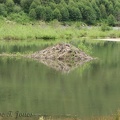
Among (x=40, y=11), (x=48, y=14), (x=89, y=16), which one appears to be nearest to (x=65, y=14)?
(x=48, y=14)

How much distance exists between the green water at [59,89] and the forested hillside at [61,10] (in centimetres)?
5855

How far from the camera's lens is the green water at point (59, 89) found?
14939 millimetres

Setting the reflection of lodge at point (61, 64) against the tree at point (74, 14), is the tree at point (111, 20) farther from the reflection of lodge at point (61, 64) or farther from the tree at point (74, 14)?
the reflection of lodge at point (61, 64)

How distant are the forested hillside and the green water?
58.5m

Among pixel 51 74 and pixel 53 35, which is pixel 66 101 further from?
pixel 53 35

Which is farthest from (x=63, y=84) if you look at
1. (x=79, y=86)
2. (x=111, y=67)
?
(x=111, y=67)

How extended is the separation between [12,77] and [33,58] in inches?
383

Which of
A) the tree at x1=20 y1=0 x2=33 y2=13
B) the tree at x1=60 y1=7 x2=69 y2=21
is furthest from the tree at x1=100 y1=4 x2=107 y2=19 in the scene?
the tree at x1=20 y1=0 x2=33 y2=13

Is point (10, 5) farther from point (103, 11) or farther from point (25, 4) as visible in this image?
point (103, 11)

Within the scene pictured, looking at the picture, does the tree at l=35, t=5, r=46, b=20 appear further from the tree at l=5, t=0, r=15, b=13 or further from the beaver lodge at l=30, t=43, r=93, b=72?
the beaver lodge at l=30, t=43, r=93, b=72

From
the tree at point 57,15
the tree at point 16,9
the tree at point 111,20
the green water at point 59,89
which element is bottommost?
the tree at point 111,20

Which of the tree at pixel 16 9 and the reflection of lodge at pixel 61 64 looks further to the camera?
the tree at pixel 16 9

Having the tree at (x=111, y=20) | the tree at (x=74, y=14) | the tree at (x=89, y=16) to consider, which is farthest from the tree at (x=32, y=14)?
the tree at (x=111, y=20)

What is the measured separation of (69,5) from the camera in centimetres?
9156
